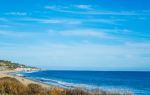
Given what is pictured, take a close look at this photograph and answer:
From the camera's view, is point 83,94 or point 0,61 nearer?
point 83,94

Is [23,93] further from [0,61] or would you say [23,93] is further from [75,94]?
[0,61]

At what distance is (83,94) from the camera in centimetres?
3147

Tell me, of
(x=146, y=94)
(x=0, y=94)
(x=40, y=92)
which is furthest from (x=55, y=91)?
(x=146, y=94)

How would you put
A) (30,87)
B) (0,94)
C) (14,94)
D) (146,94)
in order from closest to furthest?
(0,94) → (14,94) → (30,87) → (146,94)

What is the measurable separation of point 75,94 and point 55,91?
181 centimetres

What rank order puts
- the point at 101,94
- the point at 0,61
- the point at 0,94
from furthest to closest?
the point at 0,61 < the point at 101,94 < the point at 0,94

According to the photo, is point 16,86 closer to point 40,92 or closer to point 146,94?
point 40,92

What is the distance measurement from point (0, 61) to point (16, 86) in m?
169

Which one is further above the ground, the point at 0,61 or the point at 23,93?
the point at 0,61

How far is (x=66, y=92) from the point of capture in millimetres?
30609

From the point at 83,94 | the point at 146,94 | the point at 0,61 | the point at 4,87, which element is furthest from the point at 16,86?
the point at 0,61

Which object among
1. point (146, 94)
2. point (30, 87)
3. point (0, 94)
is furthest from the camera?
point (146, 94)

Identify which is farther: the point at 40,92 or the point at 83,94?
the point at 83,94

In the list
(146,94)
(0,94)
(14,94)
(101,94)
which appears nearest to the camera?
(0,94)
